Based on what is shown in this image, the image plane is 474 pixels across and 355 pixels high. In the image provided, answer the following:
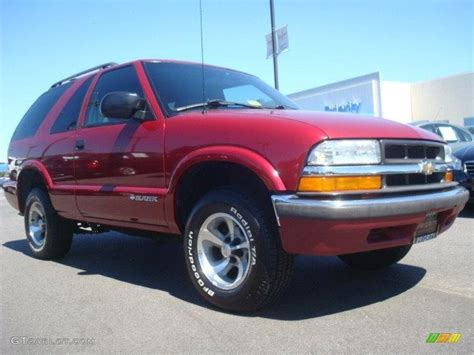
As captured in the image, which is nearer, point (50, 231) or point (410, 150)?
point (410, 150)

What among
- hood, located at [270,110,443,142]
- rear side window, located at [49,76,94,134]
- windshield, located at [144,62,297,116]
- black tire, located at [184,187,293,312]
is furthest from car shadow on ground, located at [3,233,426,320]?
rear side window, located at [49,76,94,134]

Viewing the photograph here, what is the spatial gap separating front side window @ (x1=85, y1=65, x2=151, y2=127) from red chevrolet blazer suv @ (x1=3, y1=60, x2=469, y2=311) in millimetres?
15

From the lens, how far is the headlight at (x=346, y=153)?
2896 mm

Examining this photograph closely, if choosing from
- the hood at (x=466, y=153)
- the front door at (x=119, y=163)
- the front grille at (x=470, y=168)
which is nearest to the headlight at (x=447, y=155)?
the front door at (x=119, y=163)

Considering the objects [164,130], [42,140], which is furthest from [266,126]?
[42,140]

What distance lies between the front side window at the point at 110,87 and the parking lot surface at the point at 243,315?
1.47m

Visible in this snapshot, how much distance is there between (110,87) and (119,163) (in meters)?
1.00

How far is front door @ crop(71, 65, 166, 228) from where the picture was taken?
382 cm

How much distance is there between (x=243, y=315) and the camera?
3.26 m

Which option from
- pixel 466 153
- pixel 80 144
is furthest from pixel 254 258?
pixel 466 153

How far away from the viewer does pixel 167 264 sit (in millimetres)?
5043

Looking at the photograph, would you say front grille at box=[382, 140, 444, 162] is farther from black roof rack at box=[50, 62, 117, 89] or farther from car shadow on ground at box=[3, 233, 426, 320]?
black roof rack at box=[50, 62, 117, 89]

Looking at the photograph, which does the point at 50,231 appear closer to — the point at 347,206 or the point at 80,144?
the point at 80,144

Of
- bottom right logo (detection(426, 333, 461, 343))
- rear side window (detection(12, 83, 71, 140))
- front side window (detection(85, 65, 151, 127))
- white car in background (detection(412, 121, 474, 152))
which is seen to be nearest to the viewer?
bottom right logo (detection(426, 333, 461, 343))
